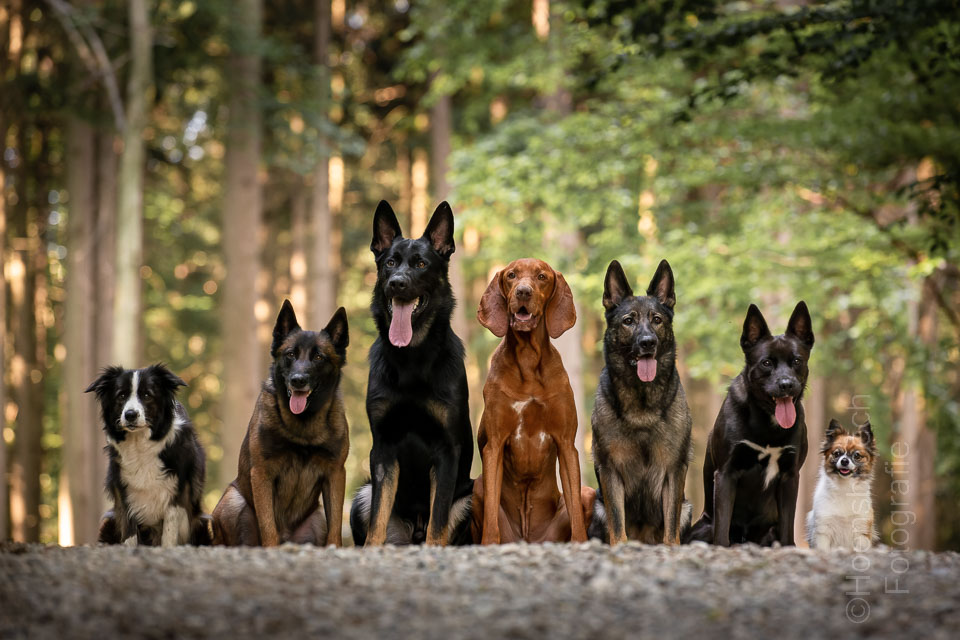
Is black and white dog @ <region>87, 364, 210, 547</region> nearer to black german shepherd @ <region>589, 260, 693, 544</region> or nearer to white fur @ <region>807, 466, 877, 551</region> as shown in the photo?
black german shepherd @ <region>589, 260, 693, 544</region>

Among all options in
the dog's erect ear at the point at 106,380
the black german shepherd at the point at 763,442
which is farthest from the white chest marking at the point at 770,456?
the dog's erect ear at the point at 106,380

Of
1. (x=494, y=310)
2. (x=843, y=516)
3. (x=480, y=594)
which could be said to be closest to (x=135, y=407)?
(x=494, y=310)

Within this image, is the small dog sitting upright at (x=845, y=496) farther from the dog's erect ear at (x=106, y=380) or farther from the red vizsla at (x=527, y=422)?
the dog's erect ear at (x=106, y=380)

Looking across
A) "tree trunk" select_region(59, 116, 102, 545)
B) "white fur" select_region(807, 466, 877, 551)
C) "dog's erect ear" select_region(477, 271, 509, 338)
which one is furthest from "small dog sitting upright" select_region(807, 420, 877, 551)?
"tree trunk" select_region(59, 116, 102, 545)

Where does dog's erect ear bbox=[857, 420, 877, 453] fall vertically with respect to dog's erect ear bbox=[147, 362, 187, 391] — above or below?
below

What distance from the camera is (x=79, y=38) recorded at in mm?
15375

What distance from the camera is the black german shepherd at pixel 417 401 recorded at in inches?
251

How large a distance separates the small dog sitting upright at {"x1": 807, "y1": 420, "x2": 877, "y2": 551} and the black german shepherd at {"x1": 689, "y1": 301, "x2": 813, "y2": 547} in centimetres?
43

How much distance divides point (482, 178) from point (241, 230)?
4.73m

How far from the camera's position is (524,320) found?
259 inches

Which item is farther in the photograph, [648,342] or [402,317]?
[402,317]

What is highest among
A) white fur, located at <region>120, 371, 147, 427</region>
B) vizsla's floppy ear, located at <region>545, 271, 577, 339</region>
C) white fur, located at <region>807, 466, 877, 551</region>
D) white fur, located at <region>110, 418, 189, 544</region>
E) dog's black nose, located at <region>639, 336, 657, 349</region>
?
vizsla's floppy ear, located at <region>545, 271, 577, 339</region>

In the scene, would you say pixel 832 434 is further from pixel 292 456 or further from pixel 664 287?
pixel 292 456

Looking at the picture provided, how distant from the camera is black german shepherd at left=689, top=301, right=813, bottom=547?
20.7 ft
